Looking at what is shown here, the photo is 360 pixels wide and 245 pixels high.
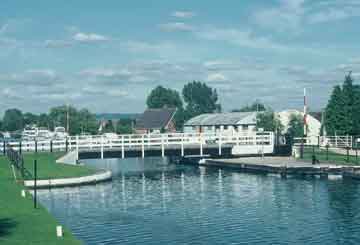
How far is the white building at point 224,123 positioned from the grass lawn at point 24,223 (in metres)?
85.1

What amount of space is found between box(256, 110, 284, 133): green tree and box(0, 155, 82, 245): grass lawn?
268 ft

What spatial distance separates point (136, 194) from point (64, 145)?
23.9m

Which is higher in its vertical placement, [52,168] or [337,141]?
[337,141]

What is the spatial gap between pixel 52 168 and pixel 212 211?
23.4 m

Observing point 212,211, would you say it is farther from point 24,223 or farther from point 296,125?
point 296,125

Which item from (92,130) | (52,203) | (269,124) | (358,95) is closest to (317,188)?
(52,203)

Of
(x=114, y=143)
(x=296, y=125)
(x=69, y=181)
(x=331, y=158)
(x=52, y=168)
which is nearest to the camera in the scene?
(x=69, y=181)

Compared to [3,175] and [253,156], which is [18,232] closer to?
[3,175]

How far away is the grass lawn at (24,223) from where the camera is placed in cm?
2811

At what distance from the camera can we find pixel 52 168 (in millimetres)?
61438

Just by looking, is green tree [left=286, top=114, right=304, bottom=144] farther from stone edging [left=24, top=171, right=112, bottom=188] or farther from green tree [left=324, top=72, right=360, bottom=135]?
stone edging [left=24, top=171, right=112, bottom=188]

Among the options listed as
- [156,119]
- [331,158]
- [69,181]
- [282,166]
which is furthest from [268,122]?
[69,181]

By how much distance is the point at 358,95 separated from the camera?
3920 inches

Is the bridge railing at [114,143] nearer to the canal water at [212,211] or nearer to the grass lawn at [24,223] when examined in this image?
the canal water at [212,211]
